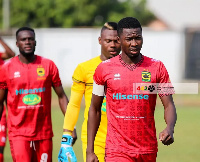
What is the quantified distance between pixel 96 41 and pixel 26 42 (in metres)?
28.3

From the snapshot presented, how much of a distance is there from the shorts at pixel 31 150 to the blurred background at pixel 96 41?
12.4 feet

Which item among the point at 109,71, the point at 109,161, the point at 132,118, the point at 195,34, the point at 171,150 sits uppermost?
the point at 195,34

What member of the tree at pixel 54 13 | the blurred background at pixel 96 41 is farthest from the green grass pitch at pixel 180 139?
the tree at pixel 54 13

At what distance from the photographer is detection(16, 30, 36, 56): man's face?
8.82m

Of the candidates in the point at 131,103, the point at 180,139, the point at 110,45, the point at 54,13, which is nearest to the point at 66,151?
the point at 110,45

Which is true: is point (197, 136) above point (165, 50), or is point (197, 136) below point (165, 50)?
below

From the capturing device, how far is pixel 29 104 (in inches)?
338

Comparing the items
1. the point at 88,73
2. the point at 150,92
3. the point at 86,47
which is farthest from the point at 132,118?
the point at 86,47

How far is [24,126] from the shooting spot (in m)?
8.53

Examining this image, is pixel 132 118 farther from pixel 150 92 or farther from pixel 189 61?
pixel 189 61

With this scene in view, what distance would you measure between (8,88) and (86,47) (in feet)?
112

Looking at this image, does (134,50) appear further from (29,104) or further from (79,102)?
(29,104)

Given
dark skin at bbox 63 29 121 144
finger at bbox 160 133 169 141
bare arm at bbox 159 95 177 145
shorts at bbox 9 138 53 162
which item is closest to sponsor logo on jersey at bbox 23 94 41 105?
shorts at bbox 9 138 53 162

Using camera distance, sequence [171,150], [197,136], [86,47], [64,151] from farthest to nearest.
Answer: [86,47] < [197,136] < [171,150] < [64,151]
